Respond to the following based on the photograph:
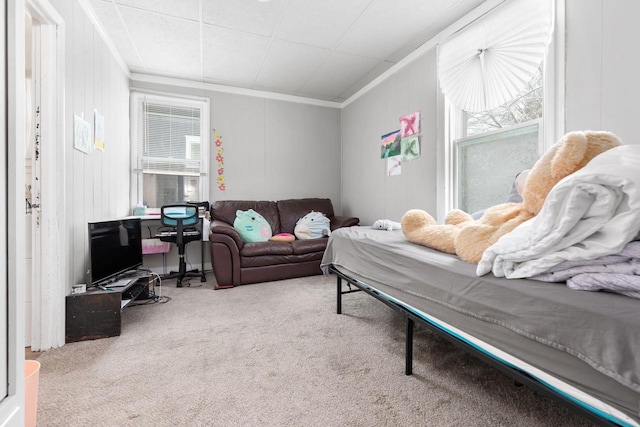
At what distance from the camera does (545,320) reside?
83 centimetres

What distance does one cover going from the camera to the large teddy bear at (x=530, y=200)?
1.08m

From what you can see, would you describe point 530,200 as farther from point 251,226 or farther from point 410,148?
point 251,226

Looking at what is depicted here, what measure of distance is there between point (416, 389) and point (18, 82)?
78.7 inches

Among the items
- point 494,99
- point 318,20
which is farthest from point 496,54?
point 318,20

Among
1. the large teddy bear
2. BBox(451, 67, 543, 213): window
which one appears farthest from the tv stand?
BBox(451, 67, 543, 213): window

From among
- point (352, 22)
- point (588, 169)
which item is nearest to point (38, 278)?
point (588, 169)

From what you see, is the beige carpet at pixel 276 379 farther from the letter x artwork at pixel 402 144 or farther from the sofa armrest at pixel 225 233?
the letter x artwork at pixel 402 144

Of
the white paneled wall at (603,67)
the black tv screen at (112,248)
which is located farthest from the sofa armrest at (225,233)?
the white paneled wall at (603,67)

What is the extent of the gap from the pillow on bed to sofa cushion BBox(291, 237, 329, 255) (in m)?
0.46

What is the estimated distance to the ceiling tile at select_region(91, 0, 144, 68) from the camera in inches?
98.2

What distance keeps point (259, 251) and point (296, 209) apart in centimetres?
118

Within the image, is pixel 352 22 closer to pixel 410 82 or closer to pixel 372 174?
pixel 410 82

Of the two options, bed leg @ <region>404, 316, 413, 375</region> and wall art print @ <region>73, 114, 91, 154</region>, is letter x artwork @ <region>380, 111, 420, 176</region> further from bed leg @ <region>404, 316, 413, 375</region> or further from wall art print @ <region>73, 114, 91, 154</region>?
wall art print @ <region>73, 114, 91, 154</region>

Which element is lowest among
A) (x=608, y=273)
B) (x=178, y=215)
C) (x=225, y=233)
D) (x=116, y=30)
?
(x=225, y=233)
